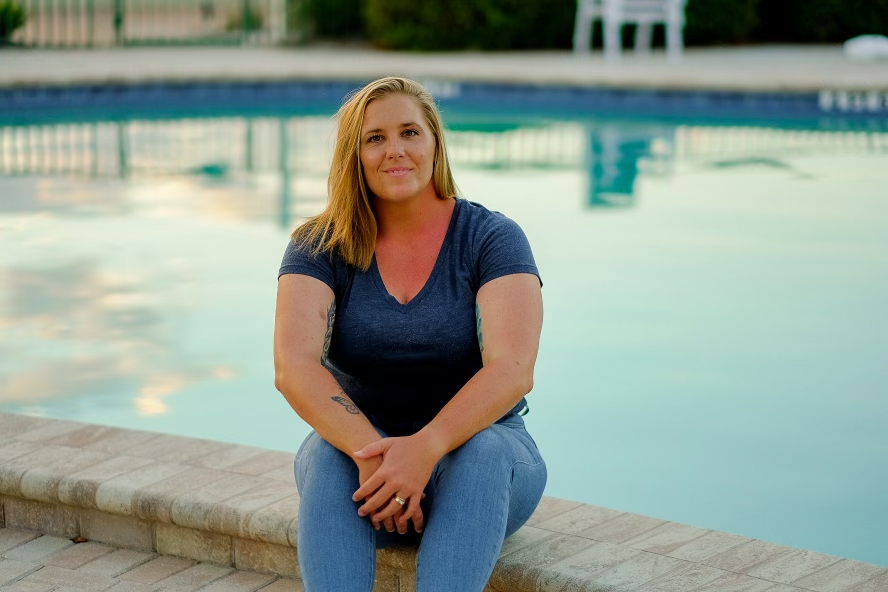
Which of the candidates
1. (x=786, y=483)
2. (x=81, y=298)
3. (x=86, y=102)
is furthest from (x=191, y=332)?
(x=86, y=102)

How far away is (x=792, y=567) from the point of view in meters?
2.22

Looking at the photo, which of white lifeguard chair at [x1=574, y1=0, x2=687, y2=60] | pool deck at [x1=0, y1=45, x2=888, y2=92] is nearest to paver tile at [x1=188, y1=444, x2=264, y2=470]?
pool deck at [x1=0, y1=45, x2=888, y2=92]

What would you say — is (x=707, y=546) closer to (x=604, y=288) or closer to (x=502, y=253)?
(x=502, y=253)

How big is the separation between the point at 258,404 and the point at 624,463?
1.17 meters

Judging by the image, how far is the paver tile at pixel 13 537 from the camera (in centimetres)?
260

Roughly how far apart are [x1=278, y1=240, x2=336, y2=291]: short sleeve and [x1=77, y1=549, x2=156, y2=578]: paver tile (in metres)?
0.67

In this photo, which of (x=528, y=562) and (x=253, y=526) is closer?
(x=528, y=562)

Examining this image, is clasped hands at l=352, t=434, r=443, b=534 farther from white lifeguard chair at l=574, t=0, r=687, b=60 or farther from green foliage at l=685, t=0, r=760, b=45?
green foliage at l=685, t=0, r=760, b=45

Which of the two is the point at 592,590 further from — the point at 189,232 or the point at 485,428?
the point at 189,232

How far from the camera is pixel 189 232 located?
6.43 meters

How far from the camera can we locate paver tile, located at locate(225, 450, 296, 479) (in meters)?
2.71

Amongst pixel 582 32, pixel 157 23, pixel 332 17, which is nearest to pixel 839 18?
pixel 582 32

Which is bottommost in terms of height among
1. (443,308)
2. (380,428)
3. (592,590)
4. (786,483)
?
(786,483)

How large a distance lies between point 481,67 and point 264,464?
8.66m
